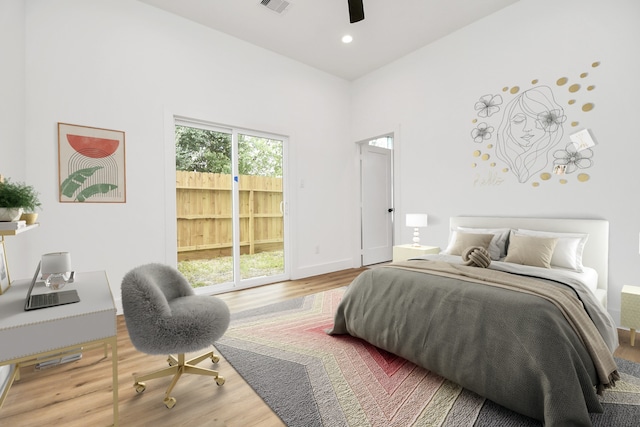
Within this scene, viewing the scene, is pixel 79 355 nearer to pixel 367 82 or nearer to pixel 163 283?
pixel 163 283

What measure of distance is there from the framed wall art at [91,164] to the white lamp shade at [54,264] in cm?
154

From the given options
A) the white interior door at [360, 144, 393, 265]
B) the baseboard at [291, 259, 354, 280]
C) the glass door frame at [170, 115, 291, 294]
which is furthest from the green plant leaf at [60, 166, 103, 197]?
the white interior door at [360, 144, 393, 265]

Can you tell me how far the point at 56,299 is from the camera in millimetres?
1419

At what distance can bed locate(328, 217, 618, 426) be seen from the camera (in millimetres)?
1446

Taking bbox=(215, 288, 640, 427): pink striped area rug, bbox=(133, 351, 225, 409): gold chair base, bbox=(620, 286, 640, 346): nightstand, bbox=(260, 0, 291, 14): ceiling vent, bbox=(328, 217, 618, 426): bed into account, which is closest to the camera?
bbox=(328, 217, 618, 426): bed

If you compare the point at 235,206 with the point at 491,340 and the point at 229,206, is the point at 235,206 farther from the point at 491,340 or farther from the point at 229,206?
the point at 491,340

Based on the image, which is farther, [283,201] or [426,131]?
[283,201]

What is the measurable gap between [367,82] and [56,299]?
492 centimetres

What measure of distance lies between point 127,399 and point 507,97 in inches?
175

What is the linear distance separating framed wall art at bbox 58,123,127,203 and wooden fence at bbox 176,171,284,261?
0.64 metres

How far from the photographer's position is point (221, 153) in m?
3.94

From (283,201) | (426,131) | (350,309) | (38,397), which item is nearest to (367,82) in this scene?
(426,131)

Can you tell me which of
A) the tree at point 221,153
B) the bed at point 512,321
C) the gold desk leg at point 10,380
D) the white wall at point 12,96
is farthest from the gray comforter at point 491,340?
the tree at point 221,153

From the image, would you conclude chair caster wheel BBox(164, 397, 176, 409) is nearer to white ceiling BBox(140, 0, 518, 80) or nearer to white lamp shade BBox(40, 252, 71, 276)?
white lamp shade BBox(40, 252, 71, 276)
